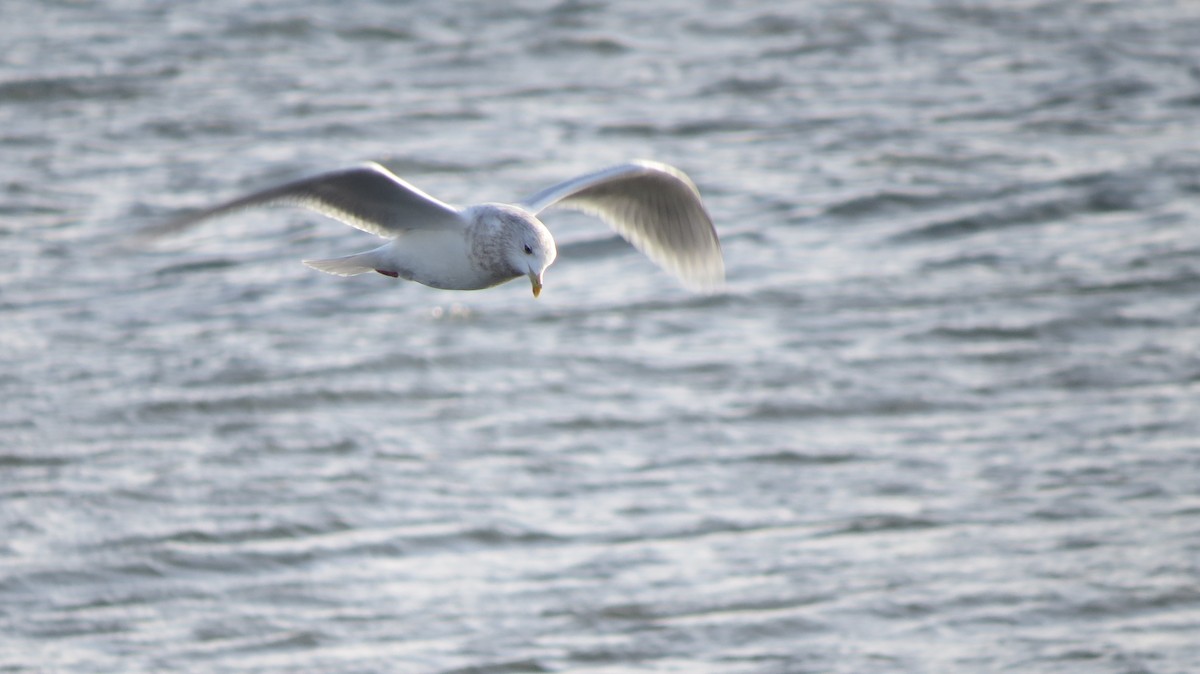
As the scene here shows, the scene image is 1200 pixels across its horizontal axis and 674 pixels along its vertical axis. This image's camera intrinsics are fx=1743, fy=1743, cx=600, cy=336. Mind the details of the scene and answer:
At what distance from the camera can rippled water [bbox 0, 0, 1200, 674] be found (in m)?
7.59

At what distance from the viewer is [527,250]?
5.07 meters

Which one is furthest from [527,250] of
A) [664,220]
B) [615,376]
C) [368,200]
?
[615,376]

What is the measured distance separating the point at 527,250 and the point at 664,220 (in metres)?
1.73

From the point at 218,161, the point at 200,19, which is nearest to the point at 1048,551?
the point at 218,161

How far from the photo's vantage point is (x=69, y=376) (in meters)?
9.93

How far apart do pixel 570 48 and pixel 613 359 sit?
705 cm

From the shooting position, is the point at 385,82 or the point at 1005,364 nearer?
the point at 1005,364

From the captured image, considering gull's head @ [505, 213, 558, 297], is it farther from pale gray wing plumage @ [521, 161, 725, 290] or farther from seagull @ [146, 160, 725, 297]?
pale gray wing plumage @ [521, 161, 725, 290]

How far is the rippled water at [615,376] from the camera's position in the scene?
24.9 feet

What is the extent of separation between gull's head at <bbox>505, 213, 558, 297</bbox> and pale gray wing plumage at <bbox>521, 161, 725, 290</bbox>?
1.29m

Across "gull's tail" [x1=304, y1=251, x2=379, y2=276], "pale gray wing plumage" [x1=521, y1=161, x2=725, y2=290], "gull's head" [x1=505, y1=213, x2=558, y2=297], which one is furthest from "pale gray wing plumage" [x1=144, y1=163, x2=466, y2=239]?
"pale gray wing plumage" [x1=521, y1=161, x2=725, y2=290]

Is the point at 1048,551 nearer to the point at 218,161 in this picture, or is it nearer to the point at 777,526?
the point at 777,526

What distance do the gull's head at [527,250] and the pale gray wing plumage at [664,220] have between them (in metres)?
1.29

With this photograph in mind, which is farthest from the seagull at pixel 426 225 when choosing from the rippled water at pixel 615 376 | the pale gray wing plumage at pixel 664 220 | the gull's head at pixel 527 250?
the rippled water at pixel 615 376
